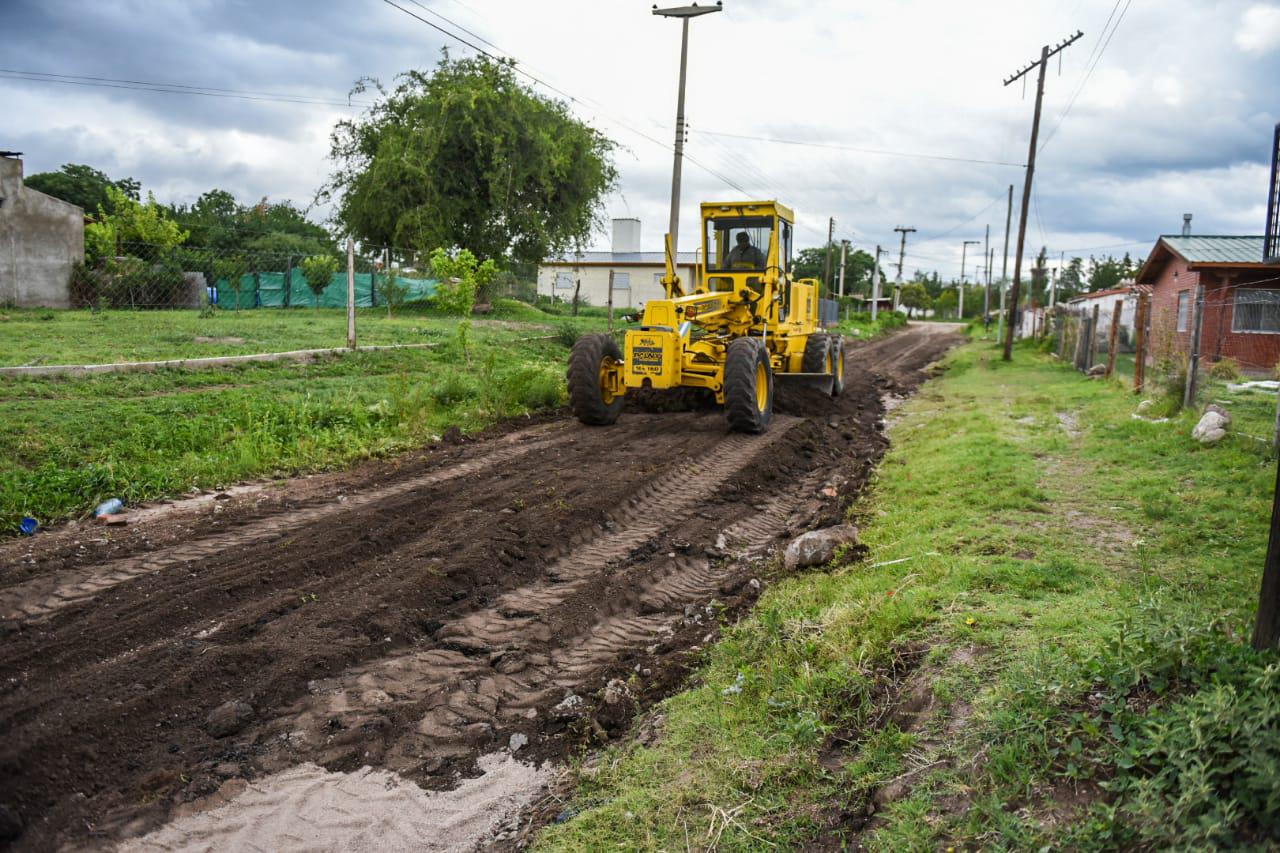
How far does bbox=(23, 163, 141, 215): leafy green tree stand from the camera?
53.7m

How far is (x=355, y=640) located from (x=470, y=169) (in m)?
29.3

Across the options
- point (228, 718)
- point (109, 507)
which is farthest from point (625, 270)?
point (228, 718)

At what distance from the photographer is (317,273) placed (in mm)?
31281

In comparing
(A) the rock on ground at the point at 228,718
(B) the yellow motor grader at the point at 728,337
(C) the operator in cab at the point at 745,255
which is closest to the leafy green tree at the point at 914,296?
(B) the yellow motor grader at the point at 728,337

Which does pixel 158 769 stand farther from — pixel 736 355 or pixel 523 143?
pixel 523 143

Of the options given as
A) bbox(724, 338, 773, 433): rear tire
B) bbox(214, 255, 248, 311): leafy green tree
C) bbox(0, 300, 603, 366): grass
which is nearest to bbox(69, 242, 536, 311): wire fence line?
bbox(214, 255, 248, 311): leafy green tree

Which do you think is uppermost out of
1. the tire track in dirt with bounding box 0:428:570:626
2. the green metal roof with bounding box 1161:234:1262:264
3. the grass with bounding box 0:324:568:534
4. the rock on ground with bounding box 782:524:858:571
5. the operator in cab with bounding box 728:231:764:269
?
the green metal roof with bounding box 1161:234:1262:264

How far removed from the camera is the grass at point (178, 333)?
1320 cm

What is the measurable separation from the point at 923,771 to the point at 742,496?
5555 mm

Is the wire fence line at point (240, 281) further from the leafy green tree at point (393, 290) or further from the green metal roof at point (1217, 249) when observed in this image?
the green metal roof at point (1217, 249)

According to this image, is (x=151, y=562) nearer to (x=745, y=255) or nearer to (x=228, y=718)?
(x=228, y=718)

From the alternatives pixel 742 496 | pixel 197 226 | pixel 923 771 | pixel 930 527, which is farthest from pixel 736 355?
pixel 197 226

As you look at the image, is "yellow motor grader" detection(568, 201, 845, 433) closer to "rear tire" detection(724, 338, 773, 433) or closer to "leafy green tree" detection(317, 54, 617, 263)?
"rear tire" detection(724, 338, 773, 433)

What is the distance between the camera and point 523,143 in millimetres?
32500
